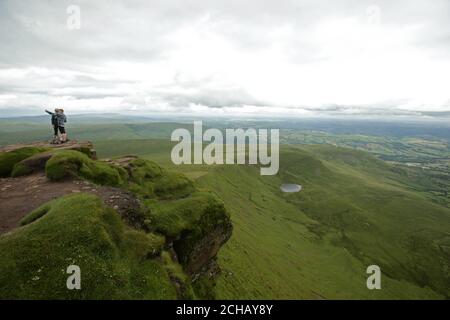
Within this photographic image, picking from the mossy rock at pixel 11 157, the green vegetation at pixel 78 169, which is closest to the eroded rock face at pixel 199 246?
the green vegetation at pixel 78 169

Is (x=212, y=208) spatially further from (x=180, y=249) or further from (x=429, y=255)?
(x=429, y=255)

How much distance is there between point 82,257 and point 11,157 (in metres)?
34.7

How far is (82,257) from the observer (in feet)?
70.0

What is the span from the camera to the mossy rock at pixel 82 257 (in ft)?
63.9

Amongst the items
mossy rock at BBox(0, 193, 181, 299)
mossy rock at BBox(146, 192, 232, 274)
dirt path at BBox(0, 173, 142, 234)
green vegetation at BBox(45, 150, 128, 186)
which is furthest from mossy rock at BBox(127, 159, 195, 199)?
mossy rock at BBox(0, 193, 181, 299)

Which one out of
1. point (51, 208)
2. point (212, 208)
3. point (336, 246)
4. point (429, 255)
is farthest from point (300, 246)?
point (51, 208)

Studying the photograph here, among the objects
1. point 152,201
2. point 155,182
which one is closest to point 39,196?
point 152,201

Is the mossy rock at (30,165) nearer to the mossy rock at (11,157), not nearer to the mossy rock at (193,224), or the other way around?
the mossy rock at (11,157)

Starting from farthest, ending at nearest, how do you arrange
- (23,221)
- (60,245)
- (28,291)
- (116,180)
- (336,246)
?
(336,246) < (116,180) < (23,221) < (60,245) < (28,291)

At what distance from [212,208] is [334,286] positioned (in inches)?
4652

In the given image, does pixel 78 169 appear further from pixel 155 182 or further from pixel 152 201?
pixel 155 182

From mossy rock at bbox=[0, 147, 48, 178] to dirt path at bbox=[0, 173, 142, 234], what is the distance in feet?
14.9

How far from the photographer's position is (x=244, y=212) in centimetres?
18100
